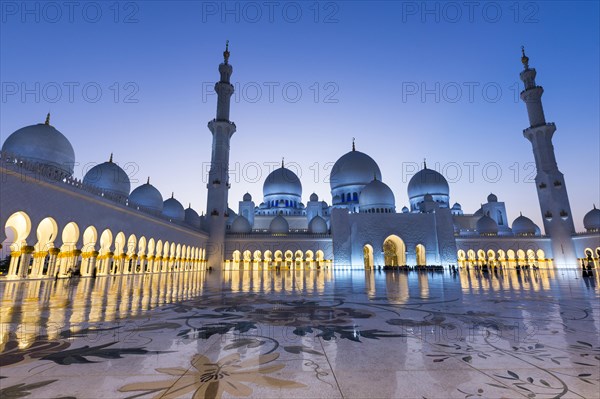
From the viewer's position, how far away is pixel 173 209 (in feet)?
99.5

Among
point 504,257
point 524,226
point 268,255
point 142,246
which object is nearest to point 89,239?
point 142,246

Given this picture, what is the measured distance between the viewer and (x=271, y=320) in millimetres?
3844

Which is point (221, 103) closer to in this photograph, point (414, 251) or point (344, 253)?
point (344, 253)

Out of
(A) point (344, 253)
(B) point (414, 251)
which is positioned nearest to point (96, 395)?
(A) point (344, 253)

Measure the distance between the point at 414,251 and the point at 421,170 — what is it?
39.7ft

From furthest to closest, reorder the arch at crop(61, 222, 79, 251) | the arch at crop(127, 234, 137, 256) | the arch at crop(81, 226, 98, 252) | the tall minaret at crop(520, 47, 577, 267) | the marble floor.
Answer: the tall minaret at crop(520, 47, 577, 267) → the arch at crop(127, 234, 137, 256) → the arch at crop(81, 226, 98, 252) → the arch at crop(61, 222, 79, 251) → the marble floor

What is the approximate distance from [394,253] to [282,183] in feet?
50.5

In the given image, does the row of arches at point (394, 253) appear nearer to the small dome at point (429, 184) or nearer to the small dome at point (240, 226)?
the small dome at point (429, 184)

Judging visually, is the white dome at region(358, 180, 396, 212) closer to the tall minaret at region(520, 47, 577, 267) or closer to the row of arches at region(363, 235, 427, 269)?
the row of arches at region(363, 235, 427, 269)

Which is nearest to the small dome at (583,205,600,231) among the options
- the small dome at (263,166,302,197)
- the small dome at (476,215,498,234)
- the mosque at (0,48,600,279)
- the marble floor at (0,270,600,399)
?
the mosque at (0,48,600,279)

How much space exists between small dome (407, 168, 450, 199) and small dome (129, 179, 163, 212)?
88.8 ft

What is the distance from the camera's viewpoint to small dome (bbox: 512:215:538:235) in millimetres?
35219

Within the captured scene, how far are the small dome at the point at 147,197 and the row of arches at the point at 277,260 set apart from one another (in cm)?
804

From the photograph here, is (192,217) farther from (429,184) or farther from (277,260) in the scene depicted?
(429,184)
